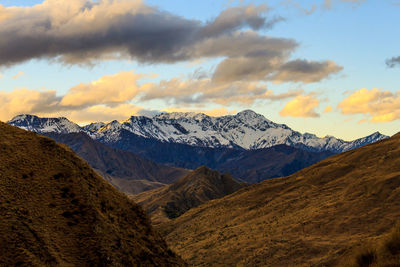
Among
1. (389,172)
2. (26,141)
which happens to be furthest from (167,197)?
(26,141)

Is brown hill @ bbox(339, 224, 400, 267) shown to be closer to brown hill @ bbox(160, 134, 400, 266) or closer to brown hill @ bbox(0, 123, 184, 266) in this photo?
brown hill @ bbox(0, 123, 184, 266)

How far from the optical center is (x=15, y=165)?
4097cm

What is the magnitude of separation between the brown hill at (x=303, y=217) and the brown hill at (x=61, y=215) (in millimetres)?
29696

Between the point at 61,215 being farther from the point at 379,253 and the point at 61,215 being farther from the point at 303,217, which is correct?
the point at 303,217

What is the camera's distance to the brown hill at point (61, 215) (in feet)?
110

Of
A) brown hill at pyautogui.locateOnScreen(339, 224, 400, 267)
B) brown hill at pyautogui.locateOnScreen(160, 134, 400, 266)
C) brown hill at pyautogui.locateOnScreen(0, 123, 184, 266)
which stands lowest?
brown hill at pyautogui.locateOnScreen(160, 134, 400, 266)

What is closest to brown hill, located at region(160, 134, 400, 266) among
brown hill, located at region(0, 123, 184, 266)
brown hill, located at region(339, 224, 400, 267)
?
brown hill, located at region(0, 123, 184, 266)

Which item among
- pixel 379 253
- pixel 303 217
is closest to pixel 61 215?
pixel 379 253

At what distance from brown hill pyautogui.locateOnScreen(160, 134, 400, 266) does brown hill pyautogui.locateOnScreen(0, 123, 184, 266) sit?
97.4 ft

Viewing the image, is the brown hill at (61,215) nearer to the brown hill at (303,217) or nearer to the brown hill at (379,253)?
the brown hill at (379,253)

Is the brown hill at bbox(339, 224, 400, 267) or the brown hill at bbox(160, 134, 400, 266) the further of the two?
the brown hill at bbox(160, 134, 400, 266)

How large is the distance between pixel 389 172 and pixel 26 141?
68621 mm

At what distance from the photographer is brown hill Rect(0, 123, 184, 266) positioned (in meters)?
33.6

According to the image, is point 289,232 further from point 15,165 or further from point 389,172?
point 15,165
